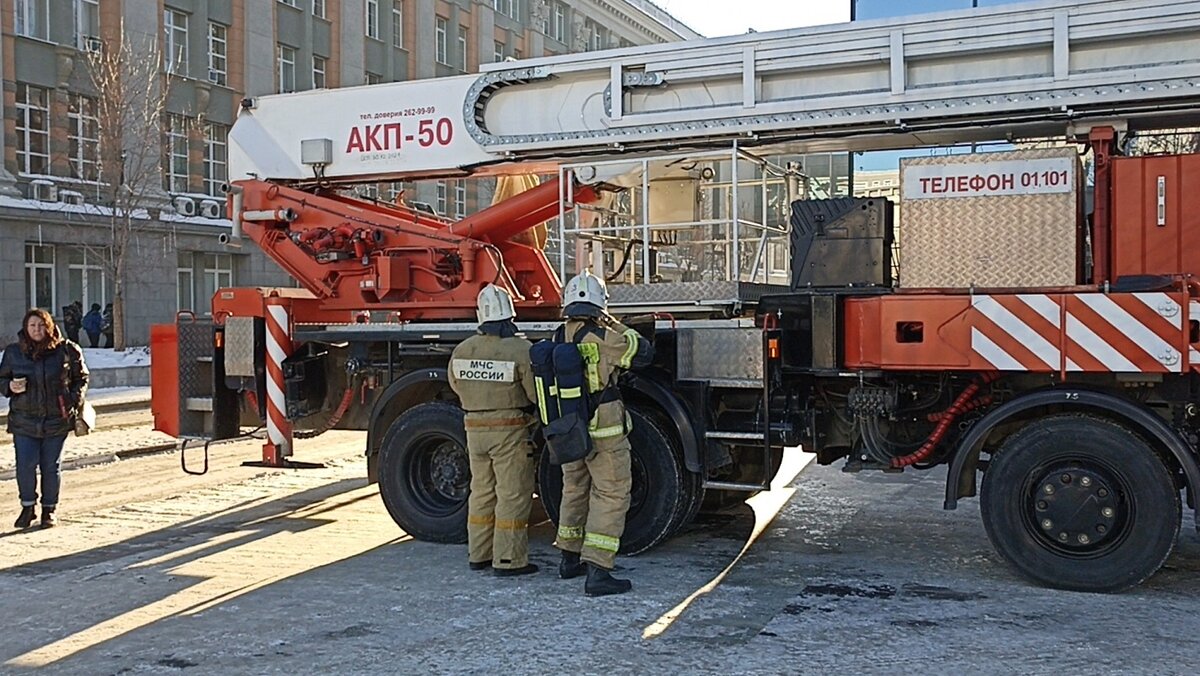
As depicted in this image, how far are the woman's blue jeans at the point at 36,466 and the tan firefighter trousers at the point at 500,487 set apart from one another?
352 cm

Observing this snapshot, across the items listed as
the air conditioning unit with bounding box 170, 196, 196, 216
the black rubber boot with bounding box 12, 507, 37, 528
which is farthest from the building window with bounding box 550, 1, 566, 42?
the black rubber boot with bounding box 12, 507, 37, 528

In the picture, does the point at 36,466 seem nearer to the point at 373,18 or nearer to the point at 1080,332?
the point at 1080,332

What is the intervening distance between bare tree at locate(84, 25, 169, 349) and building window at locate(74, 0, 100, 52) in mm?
587

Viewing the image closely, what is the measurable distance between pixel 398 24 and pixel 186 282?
13567 millimetres

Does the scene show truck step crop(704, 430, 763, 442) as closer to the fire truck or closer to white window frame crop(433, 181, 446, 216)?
the fire truck

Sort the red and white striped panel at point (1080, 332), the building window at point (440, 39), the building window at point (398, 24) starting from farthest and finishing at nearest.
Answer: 1. the building window at point (440, 39)
2. the building window at point (398, 24)
3. the red and white striped panel at point (1080, 332)

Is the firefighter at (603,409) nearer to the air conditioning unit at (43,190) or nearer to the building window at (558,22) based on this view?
the air conditioning unit at (43,190)

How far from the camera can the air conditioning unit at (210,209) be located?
31.9 meters

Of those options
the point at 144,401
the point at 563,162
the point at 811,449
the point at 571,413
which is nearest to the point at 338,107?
the point at 563,162

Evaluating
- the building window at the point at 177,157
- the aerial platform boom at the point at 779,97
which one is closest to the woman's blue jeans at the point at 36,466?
the aerial platform boom at the point at 779,97

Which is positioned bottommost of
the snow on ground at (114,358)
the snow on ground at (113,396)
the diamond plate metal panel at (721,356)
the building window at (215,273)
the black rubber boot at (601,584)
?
the black rubber boot at (601,584)

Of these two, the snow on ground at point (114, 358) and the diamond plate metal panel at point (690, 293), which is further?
the snow on ground at point (114, 358)

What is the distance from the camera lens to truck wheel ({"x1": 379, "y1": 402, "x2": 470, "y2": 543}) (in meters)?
7.89

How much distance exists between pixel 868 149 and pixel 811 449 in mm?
2008
